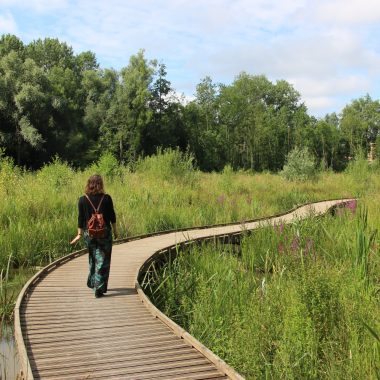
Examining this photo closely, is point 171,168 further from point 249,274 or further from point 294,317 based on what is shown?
point 294,317

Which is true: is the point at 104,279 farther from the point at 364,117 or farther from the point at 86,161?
the point at 364,117

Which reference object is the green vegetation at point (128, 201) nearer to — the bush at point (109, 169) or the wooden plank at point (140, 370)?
the bush at point (109, 169)

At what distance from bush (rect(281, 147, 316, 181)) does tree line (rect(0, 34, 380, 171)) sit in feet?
8.59

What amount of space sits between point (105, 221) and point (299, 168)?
25392mm

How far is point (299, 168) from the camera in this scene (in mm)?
30516

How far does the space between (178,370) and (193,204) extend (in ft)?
41.6

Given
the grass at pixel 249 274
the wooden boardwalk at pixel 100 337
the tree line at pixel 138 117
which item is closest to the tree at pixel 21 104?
the tree line at pixel 138 117

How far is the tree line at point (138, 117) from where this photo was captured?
35.5 meters

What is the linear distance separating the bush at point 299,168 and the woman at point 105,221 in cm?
2493

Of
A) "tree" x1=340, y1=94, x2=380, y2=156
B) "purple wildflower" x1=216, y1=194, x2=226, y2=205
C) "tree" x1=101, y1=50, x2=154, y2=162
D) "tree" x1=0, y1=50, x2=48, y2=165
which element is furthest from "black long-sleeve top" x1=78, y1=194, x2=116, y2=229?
"tree" x1=340, y1=94, x2=380, y2=156

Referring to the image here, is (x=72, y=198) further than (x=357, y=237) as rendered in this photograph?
Yes

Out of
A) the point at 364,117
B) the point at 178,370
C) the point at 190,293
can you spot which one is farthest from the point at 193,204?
the point at 364,117

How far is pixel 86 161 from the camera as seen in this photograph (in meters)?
41.4

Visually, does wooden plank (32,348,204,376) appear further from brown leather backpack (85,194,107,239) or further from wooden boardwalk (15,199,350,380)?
brown leather backpack (85,194,107,239)
